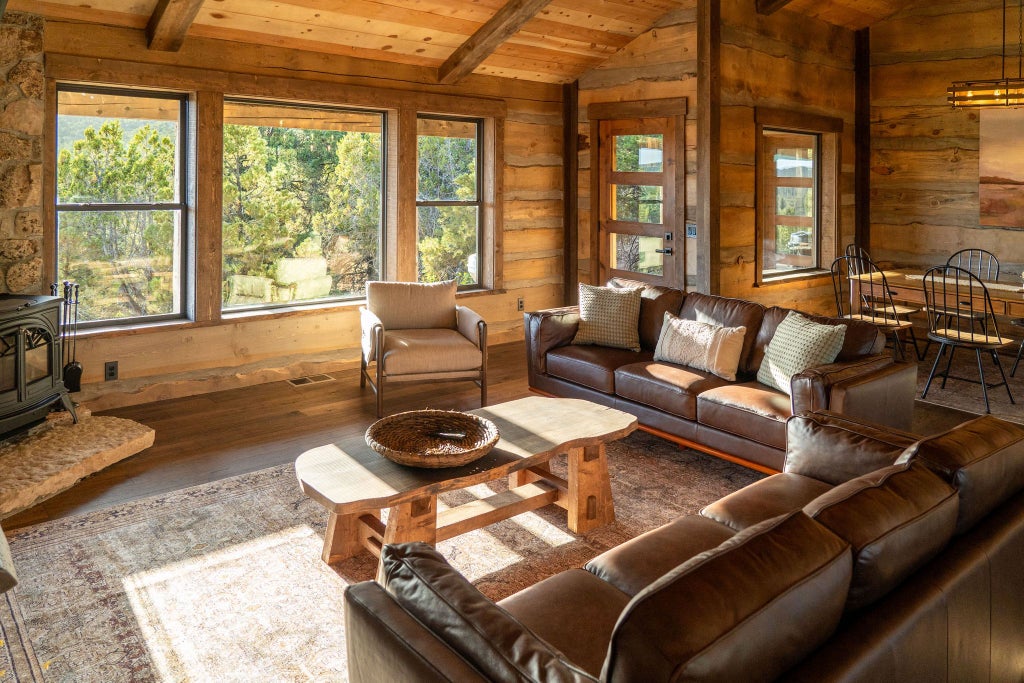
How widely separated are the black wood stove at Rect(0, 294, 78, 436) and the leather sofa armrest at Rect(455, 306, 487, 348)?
7.95 feet

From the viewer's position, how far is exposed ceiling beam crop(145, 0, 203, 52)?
4758 mm

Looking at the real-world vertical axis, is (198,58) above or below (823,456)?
above

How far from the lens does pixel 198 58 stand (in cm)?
536

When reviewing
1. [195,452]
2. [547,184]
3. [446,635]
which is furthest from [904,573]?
[547,184]

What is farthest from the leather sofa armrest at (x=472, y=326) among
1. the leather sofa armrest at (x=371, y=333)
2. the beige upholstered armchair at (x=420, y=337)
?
the leather sofa armrest at (x=371, y=333)

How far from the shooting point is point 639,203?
7129 millimetres

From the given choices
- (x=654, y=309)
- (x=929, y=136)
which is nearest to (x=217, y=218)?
(x=654, y=309)

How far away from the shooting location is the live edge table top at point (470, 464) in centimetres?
277

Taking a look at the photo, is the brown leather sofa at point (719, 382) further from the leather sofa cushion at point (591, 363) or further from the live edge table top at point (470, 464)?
the live edge table top at point (470, 464)

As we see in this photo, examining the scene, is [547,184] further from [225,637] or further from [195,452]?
[225,637]

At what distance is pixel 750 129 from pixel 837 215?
1615 mm

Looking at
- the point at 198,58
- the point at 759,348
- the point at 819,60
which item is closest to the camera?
the point at 759,348

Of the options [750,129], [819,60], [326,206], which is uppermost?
[819,60]

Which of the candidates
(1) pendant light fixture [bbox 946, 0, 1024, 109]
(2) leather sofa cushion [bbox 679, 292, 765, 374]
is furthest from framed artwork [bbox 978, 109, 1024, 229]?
(2) leather sofa cushion [bbox 679, 292, 765, 374]
